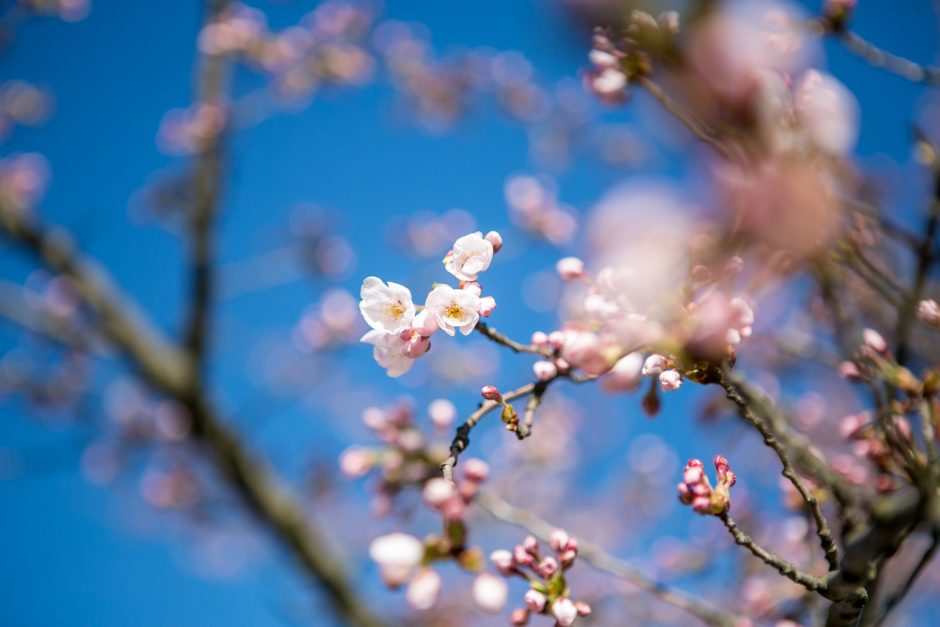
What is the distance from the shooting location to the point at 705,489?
1036mm

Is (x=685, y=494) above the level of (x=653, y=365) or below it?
below

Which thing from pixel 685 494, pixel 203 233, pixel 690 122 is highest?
pixel 690 122

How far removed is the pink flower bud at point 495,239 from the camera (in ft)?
3.61

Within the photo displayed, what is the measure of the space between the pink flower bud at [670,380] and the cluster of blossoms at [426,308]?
0.33 m

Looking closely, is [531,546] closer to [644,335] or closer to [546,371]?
[546,371]

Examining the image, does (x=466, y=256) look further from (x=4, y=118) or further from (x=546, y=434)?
(x=4, y=118)

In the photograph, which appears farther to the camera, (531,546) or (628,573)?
(628,573)

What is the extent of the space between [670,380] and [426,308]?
0.45m

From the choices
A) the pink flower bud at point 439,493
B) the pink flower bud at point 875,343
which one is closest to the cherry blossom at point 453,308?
the pink flower bud at point 439,493

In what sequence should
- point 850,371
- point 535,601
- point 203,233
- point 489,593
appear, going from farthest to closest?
1. point 203,233
2. point 850,371
3. point 535,601
4. point 489,593

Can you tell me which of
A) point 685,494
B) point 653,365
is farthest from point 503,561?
point 653,365

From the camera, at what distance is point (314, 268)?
4969 mm

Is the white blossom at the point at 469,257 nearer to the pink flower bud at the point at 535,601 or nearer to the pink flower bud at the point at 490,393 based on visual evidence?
the pink flower bud at the point at 490,393

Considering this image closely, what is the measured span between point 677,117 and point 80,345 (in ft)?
14.4
